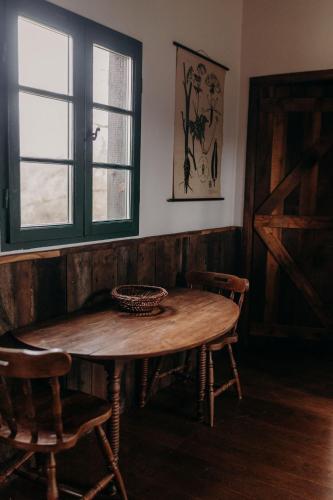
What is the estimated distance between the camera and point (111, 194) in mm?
2812

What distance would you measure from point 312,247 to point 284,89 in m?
1.26

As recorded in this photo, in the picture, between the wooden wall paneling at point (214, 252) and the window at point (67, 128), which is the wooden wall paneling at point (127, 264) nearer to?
the window at point (67, 128)

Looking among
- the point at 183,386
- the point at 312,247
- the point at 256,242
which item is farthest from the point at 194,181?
the point at 183,386

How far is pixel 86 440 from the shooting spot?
8.55 feet

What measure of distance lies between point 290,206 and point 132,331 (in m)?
2.25

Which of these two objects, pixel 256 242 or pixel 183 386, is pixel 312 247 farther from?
pixel 183 386

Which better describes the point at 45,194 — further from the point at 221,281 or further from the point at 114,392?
the point at 221,281

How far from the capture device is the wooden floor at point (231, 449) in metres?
2.24

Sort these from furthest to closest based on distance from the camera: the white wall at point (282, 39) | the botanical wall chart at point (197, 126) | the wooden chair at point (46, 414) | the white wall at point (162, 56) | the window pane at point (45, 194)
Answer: the white wall at point (282, 39), the botanical wall chart at point (197, 126), the white wall at point (162, 56), the window pane at point (45, 194), the wooden chair at point (46, 414)

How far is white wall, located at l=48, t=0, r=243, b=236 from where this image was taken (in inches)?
110

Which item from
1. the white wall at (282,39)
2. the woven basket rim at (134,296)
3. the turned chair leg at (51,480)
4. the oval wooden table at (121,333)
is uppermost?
the white wall at (282,39)

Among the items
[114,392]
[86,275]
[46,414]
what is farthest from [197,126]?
[46,414]

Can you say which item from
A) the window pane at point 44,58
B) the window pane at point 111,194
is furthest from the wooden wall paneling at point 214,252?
the window pane at point 44,58

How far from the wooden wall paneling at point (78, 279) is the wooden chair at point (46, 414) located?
19.1 inches
